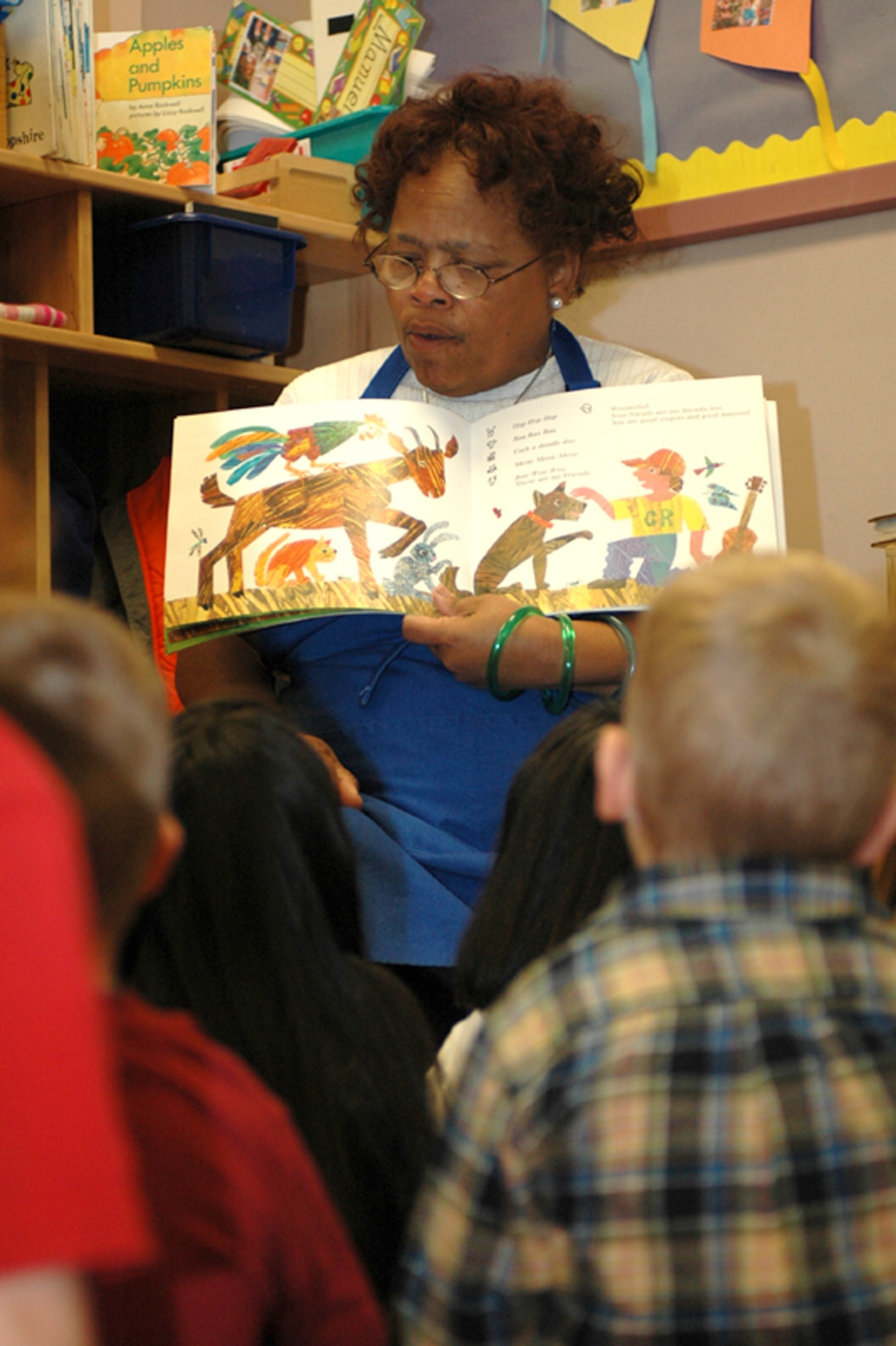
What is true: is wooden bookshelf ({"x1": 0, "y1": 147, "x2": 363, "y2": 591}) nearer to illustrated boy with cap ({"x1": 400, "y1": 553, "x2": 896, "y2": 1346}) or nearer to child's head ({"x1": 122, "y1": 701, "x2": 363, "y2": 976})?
child's head ({"x1": 122, "y1": 701, "x2": 363, "y2": 976})

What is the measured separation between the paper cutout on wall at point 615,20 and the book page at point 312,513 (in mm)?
1043

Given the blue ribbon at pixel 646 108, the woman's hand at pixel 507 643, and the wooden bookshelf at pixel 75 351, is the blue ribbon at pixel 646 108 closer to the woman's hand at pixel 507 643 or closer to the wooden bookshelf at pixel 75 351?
the wooden bookshelf at pixel 75 351

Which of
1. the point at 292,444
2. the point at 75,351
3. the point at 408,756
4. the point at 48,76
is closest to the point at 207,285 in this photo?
the point at 75,351

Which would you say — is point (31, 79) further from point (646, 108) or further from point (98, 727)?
point (98, 727)

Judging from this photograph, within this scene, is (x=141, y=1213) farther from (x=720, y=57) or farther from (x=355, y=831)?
(x=720, y=57)

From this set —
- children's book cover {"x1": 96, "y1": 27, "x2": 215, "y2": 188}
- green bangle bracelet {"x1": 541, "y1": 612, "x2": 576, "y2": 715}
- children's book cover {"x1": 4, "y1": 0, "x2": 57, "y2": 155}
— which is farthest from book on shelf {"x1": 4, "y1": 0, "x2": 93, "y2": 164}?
green bangle bracelet {"x1": 541, "y1": 612, "x2": 576, "y2": 715}

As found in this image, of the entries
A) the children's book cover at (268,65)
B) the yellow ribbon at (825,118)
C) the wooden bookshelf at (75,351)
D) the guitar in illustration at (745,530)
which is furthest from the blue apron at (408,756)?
the children's book cover at (268,65)

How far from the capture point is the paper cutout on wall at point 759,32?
77.3 inches

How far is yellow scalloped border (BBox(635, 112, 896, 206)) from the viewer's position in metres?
1.92

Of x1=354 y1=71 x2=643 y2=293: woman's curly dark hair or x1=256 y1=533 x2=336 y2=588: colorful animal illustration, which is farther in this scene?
x1=354 y1=71 x2=643 y2=293: woman's curly dark hair

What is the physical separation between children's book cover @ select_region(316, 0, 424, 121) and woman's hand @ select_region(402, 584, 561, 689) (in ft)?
4.36

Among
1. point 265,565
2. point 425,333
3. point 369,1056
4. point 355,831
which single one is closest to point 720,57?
point 425,333

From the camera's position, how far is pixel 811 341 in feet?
6.57

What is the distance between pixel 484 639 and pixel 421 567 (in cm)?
11
